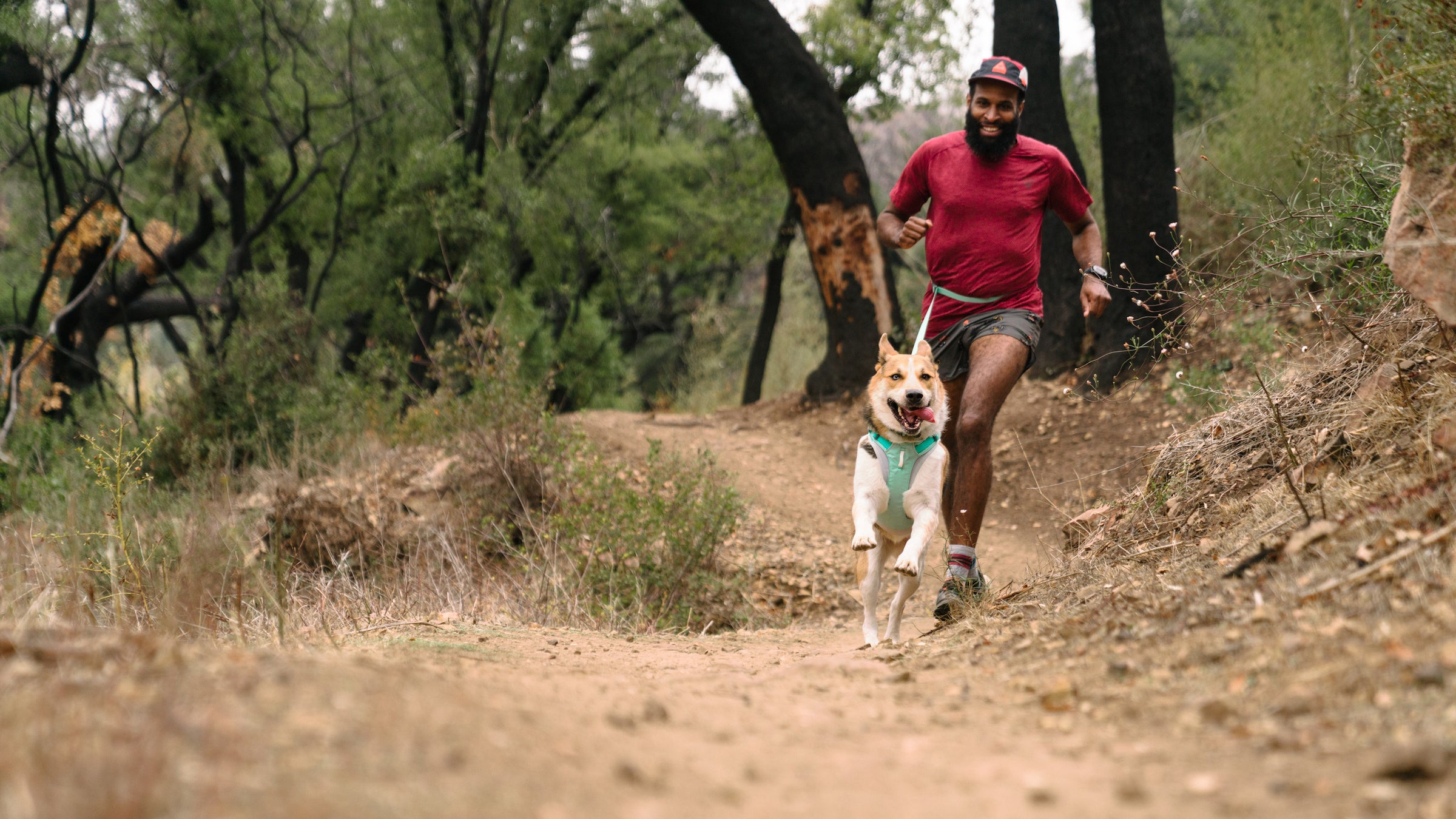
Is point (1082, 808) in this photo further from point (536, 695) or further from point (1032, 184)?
point (1032, 184)

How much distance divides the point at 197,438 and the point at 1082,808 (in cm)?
997

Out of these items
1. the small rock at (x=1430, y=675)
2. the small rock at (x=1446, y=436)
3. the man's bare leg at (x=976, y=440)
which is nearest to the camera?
the small rock at (x=1430, y=675)

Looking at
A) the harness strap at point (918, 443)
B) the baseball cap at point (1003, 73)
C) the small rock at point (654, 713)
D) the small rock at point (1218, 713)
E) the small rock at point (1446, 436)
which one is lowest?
the small rock at point (1218, 713)

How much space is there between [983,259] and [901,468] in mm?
1227

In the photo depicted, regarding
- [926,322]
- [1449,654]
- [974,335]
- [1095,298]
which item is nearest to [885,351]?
[926,322]

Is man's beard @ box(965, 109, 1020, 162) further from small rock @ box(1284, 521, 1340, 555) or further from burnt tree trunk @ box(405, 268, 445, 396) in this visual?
burnt tree trunk @ box(405, 268, 445, 396)

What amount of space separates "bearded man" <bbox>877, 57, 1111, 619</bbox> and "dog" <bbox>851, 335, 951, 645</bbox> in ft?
0.76

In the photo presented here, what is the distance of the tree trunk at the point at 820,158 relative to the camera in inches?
436

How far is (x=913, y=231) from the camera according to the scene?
4.93m

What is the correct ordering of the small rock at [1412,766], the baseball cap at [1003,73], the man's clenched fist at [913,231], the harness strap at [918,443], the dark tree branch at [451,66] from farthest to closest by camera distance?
the dark tree branch at [451,66], the baseball cap at [1003,73], the man's clenched fist at [913,231], the harness strap at [918,443], the small rock at [1412,766]

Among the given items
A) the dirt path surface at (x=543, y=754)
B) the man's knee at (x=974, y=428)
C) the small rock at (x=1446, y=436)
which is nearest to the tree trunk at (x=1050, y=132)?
the man's knee at (x=974, y=428)

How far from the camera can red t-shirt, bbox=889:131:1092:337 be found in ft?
16.5

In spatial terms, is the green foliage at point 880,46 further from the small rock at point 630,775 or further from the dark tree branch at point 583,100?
the small rock at point 630,775

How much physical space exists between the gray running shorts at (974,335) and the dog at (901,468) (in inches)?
16.2
